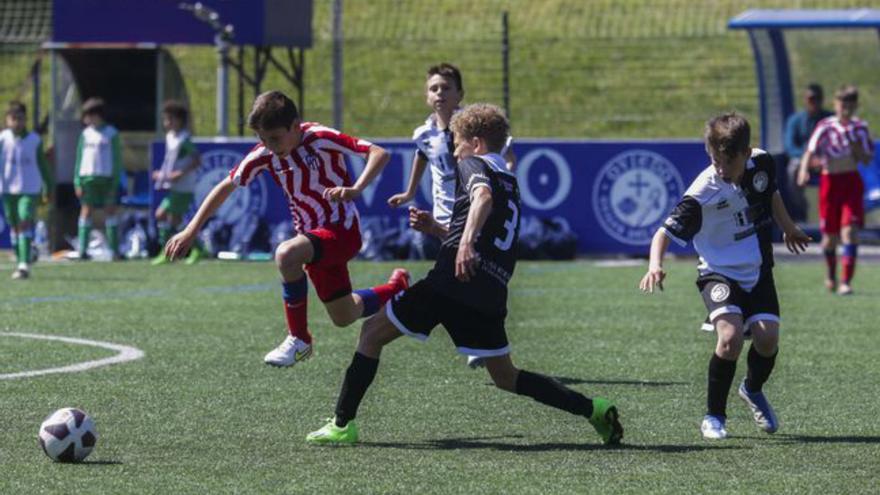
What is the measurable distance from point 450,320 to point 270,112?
162 cm

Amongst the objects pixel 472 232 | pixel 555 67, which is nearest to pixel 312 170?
pixel 472 232

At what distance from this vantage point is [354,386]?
7.90 metres

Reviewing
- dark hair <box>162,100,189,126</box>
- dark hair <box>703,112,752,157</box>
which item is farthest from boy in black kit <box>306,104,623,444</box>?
dark hair <box>162,100,189,126</box>

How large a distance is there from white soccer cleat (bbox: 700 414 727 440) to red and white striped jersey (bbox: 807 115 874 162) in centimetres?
877

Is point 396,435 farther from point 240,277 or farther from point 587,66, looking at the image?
point 587,66

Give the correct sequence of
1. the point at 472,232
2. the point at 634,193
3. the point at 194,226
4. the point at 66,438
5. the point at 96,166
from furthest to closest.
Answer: the point at 634,193, the point at 96,166, the point at 194,226, the point at 472,232, the point at 66,438

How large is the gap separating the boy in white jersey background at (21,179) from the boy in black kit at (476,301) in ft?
35.6

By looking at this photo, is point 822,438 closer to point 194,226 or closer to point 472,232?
point 472,232

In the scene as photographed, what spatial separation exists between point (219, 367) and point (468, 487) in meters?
4.19

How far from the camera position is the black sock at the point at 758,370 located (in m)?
8.33

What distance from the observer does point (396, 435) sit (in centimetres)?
813

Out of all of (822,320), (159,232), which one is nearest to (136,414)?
(822,320)

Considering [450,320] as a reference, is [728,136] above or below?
above

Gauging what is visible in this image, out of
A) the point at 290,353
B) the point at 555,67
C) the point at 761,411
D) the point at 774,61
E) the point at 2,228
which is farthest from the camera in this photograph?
the point at 555,67
